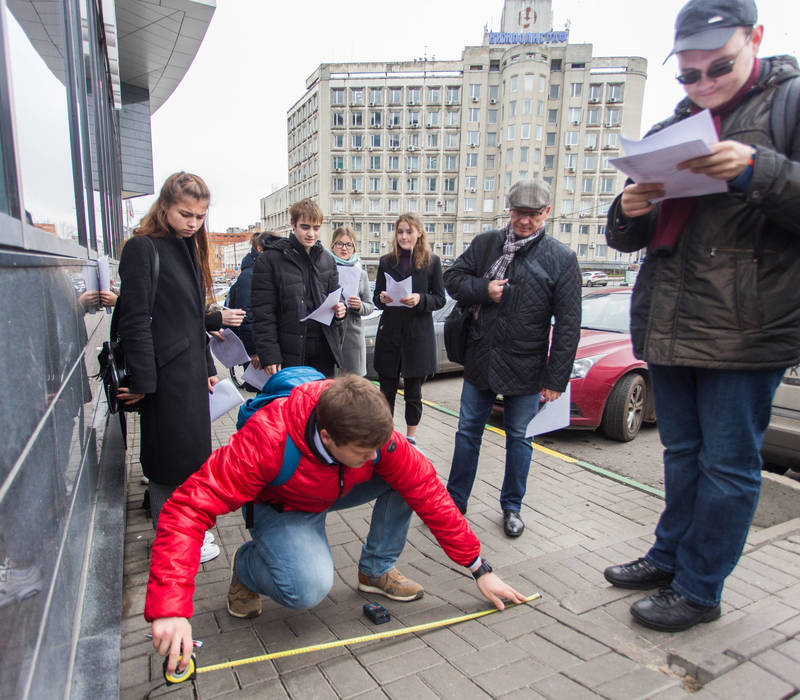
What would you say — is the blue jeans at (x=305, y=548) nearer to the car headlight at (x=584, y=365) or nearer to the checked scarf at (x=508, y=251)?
the checked scarf at (x=508, y=251)

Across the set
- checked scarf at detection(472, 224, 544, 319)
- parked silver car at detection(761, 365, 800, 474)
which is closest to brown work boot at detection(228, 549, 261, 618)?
checked scarf at detection(472, 224, 544, 319)

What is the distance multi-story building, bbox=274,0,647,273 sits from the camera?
59531mm

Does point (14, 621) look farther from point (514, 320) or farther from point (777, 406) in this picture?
point (777, 406)

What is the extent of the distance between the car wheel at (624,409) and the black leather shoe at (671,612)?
3.24 meters

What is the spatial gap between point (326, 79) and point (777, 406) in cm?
6720

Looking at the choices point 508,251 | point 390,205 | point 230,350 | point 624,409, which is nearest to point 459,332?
point 508,251

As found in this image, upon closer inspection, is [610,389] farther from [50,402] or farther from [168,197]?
[50,402]

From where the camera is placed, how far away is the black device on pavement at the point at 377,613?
7.31ft

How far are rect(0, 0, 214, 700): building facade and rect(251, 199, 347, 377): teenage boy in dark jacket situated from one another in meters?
1.02

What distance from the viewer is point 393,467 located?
2129 mm

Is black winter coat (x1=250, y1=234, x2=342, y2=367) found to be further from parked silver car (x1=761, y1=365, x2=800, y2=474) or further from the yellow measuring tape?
parked silver car (x1=761, y1=365, x2=800, y2=474)

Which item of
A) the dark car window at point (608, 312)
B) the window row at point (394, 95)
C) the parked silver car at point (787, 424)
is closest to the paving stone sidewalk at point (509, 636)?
the parked silver car at point (787, 424)

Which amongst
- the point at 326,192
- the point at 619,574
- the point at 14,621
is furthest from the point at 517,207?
the point at 326,192

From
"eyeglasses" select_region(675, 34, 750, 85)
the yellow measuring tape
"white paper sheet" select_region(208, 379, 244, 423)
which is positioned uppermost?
"eyeglasses" select_region(675, 34, 750, 85)
